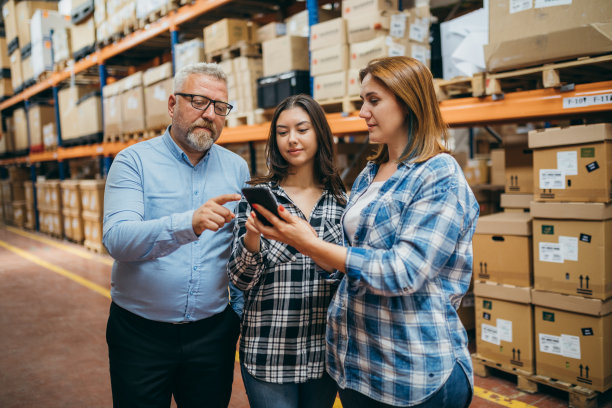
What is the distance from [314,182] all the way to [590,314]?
2.11 metres

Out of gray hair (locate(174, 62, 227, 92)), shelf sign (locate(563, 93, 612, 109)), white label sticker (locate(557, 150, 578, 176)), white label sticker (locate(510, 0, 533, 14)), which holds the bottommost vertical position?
→ white label sticker (locate(557, 150, 578, 176))

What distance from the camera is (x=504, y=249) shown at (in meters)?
3.40

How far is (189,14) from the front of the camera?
593 centimetres

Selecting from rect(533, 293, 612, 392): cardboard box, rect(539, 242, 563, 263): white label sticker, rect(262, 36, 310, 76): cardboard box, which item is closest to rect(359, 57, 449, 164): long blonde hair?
rect(539, 242, 563, 263): white label sticker

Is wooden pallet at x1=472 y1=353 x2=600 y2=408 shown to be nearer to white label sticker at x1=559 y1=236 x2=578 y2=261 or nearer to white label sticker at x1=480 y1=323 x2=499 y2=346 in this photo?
white label sticker at x1=480 y1=323 x2=499 y2=346

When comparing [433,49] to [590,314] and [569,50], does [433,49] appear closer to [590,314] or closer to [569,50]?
[569,50]

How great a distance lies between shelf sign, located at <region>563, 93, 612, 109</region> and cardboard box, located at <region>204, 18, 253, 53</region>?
3399 millimetres

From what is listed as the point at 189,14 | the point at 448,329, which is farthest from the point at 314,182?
the point at 189,14

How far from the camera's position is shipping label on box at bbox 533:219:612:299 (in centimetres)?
289

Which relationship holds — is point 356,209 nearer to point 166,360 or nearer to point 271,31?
point 166,360

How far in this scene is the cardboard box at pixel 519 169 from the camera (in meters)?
3.62

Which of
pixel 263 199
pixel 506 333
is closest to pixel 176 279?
pixel 263 199

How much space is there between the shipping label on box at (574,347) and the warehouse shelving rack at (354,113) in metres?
1.33

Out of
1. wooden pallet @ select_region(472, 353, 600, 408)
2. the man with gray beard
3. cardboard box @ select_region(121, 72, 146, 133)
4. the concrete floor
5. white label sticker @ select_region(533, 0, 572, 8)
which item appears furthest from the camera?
cardboard box @ select_region(121, 72, 146, 133)
